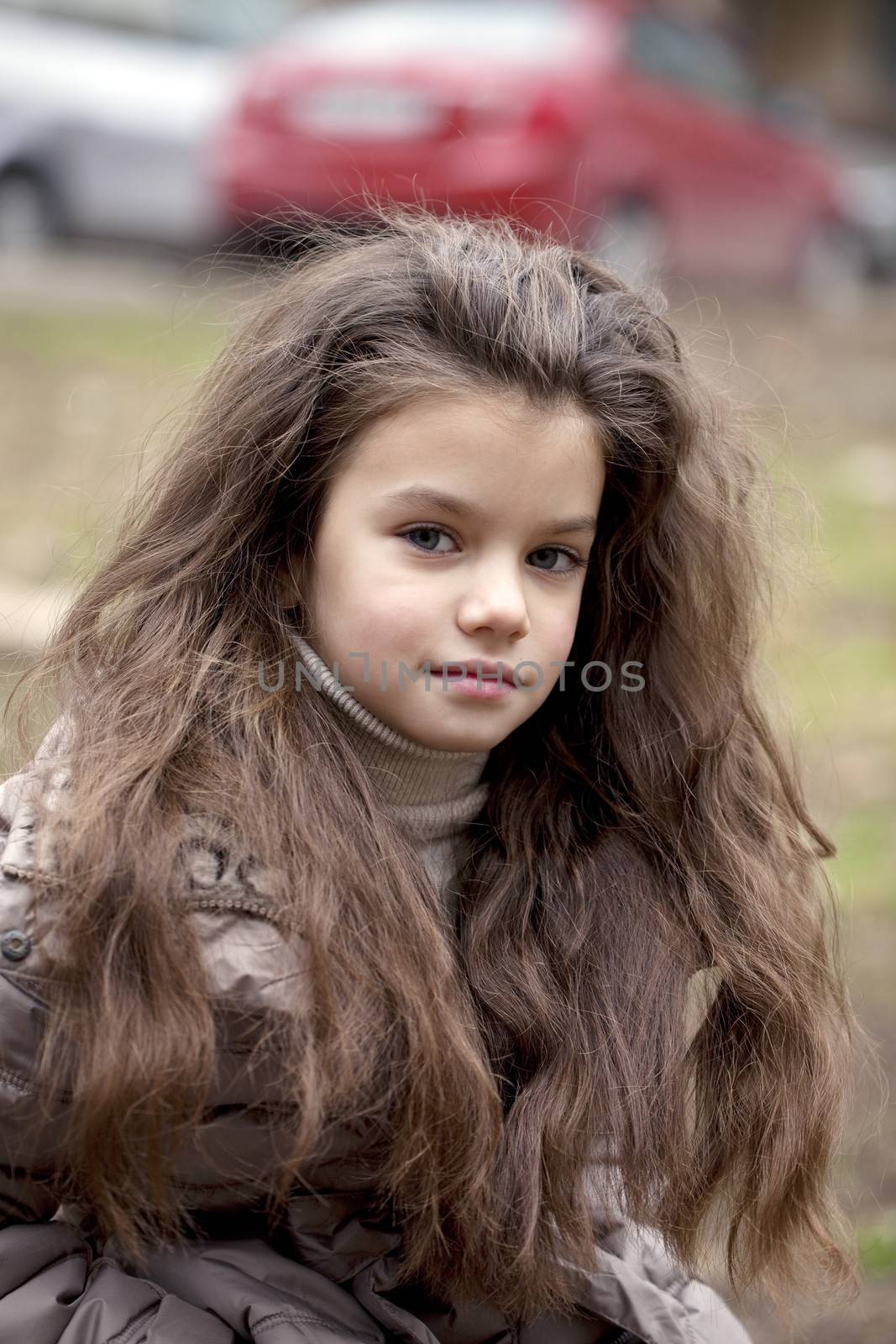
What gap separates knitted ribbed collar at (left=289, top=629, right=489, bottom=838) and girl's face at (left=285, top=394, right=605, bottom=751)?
22 millimetres

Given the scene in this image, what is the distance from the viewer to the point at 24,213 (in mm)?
7910

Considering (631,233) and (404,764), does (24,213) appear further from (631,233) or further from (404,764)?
(404,764)

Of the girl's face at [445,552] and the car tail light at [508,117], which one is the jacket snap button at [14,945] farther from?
the car tail light at [508,117]

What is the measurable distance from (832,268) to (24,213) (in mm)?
4397

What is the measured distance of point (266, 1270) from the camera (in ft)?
5.37

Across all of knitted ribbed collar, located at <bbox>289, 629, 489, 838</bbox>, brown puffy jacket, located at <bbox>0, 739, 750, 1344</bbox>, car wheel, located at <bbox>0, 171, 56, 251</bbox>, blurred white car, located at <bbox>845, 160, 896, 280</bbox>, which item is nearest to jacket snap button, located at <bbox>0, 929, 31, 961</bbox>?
brown puffy jacket, located at <bbox>0, 739, 750, 1344</bbox>

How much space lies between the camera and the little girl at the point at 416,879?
1.57 metres

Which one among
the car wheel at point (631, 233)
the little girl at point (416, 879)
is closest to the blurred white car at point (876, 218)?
the car wheel at point (631, 233)

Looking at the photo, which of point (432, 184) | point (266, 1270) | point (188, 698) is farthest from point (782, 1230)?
point (432, 184)

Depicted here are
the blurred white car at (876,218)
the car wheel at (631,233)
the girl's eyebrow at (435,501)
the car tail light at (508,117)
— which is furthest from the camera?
the blurred white car at (876,218)

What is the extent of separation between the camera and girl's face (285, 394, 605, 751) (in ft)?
5.50

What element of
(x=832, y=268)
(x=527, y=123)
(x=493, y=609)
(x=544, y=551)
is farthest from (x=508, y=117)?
(x=493, y=609)

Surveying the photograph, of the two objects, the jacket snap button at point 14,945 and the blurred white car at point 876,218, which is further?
the blurred white car at point 876,218

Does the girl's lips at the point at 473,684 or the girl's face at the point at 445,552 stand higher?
the girl's face at the point at 445,552
